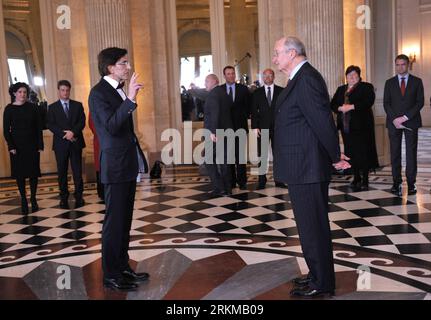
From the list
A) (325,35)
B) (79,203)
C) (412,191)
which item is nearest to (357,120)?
(412,191)

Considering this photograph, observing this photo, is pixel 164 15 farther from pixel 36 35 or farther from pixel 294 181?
pixel 294 181

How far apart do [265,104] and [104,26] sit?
3.03 m

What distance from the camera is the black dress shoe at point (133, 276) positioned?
3954 millimetres

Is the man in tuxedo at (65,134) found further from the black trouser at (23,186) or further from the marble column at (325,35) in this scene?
the marble column at (325,35)

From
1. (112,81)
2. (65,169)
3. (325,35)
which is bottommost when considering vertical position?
(65,169)

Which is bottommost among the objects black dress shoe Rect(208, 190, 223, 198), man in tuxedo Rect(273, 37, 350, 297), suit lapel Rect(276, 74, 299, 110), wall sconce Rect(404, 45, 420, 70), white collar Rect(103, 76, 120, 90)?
black dress shoe Rect(208, 190, 223, 198)

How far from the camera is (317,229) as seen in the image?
341 cm

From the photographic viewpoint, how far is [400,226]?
5203 mm

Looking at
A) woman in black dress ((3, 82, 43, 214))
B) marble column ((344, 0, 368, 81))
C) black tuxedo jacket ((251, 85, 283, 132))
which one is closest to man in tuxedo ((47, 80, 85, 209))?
woman in black dress ((3, 82, 43, 214))

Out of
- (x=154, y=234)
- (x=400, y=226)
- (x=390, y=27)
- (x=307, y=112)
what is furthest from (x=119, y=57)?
(x=390, y=27)

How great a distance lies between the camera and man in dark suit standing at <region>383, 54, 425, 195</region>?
6.64 meters

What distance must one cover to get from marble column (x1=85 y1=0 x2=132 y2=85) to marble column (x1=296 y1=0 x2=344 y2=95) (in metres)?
2.85

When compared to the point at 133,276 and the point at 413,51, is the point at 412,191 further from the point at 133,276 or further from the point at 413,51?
the point at 413,51

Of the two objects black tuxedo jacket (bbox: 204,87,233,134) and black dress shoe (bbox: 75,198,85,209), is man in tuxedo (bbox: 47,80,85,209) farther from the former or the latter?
black tuxedo jacket (bbox: 204,87,233,134)
